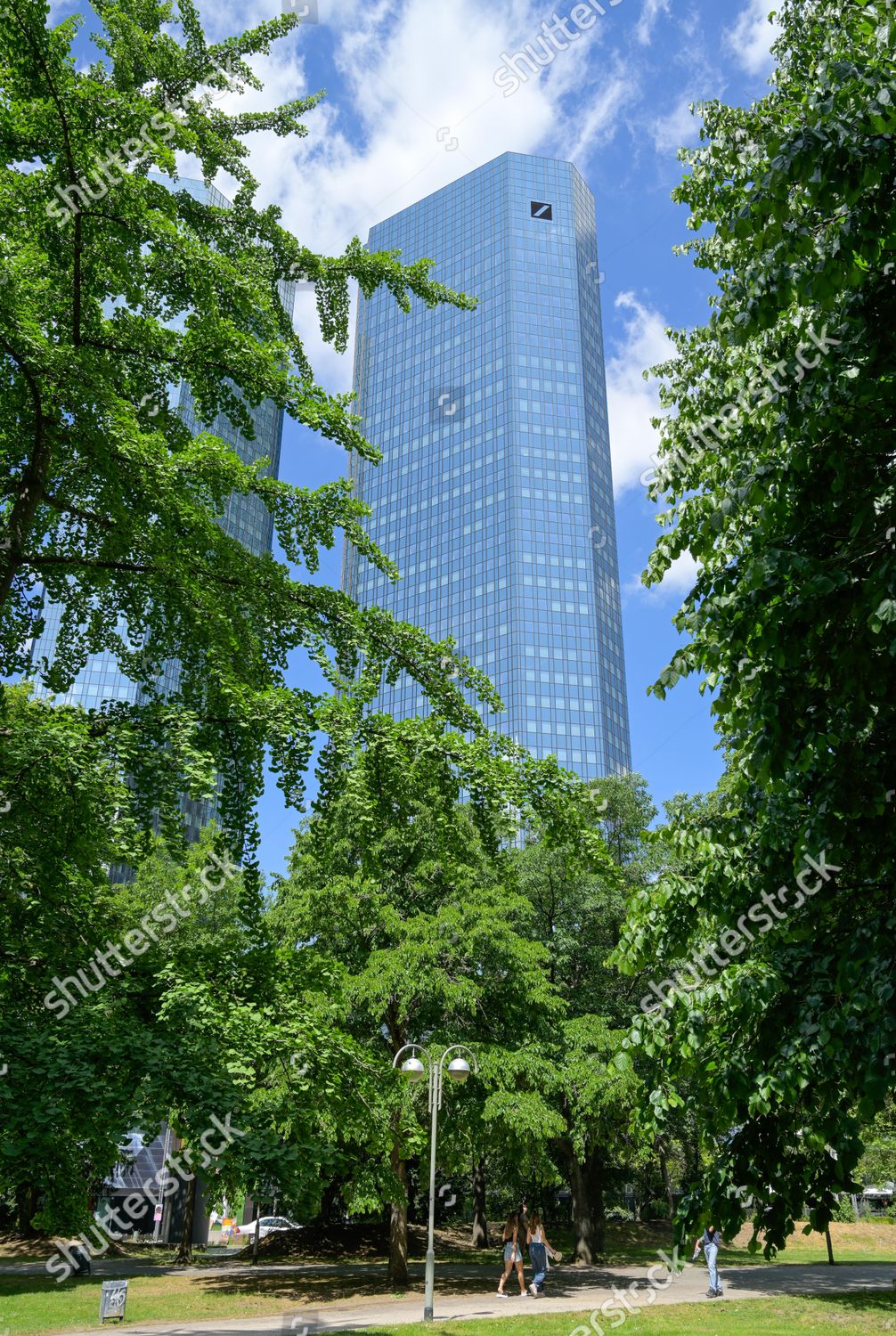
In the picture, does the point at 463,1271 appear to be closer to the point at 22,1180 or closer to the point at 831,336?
the point at 22,1180

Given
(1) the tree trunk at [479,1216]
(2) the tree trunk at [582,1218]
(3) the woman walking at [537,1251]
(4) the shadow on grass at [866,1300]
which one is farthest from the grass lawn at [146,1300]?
(1) the tree trunk at [479,1216]

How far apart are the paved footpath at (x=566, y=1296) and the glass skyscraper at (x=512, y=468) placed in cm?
7855

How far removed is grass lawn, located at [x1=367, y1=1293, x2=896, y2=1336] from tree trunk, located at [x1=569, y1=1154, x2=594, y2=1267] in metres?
10.3

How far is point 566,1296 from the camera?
2019 cm

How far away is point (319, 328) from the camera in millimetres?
11531

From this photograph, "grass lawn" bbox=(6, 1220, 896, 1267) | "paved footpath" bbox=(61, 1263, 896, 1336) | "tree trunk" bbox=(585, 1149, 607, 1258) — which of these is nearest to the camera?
"paved footpath" bbox=(61, 1263, 896, 1336)

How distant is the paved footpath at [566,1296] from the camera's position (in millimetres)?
14837

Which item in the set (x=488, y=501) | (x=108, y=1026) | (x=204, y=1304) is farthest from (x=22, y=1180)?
(x=488, y=501)

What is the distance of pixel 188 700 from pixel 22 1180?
157 inches

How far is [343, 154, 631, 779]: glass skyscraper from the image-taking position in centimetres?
11069

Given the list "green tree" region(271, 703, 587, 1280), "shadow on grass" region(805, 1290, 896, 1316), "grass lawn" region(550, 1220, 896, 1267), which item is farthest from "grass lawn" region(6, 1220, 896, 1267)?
"green tree" region(271, 703, 587, 1280)

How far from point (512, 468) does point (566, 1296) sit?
99972mm

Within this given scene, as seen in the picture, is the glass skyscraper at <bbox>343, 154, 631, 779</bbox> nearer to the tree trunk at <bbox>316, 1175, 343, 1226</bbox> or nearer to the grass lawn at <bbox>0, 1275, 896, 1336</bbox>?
the tree trunk at <bbox>316, 1175, 343, 1226</bbox>

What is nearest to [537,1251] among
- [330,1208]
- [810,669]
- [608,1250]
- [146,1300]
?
[146,1300]
